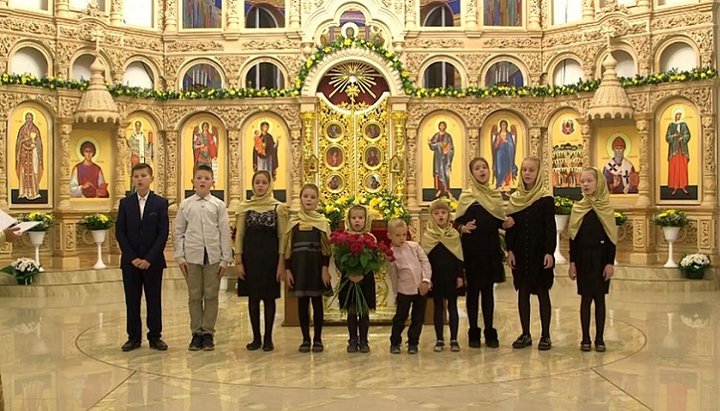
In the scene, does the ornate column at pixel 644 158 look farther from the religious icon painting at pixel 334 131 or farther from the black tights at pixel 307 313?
the black tights at pixel 307 313

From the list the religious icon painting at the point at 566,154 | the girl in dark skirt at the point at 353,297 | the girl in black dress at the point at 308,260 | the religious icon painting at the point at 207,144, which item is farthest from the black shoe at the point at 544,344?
the religious icon painting at the point at 207,144

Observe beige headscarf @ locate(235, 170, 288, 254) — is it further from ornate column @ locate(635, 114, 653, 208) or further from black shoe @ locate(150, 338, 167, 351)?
ornate column @ locate(635, 114, 653, 208)

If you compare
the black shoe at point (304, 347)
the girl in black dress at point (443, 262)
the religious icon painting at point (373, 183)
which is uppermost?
the religious icon painting at point (373, 183)

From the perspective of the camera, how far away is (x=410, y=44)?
17297 mm

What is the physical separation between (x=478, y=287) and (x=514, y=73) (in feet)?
32.5

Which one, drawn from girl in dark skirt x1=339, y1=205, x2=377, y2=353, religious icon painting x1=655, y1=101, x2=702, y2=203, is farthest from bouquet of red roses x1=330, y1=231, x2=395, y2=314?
religious icon painting x1=655, y1=101, x2=702, y2=203

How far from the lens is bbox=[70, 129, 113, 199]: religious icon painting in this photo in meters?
15.9

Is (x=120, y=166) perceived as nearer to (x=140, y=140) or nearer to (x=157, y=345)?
(x=140, y=140)

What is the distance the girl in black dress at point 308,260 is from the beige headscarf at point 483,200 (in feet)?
4.44

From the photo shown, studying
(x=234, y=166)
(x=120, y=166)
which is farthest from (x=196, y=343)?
(x=234, y=166)

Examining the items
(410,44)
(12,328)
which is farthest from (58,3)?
(12,328)

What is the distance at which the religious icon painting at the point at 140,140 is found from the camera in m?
16.6

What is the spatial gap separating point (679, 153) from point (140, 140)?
399 inches

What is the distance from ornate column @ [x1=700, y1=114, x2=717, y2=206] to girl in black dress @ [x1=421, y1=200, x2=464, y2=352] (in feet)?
26.9
